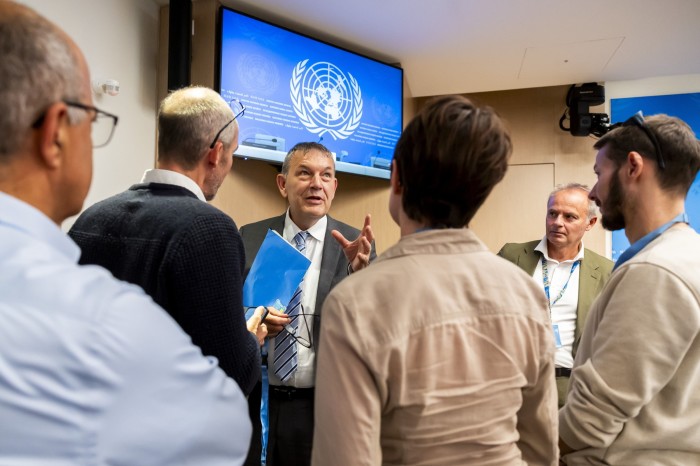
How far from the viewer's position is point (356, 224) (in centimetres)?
436

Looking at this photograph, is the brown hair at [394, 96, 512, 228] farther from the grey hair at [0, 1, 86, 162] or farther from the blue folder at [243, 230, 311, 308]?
the blue folder at [243, 230, 311, 308]

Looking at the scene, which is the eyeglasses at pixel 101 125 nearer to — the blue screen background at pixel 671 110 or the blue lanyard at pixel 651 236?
the blue lanyard at pixel 651 236

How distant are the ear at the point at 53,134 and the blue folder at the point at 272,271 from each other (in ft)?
3.55

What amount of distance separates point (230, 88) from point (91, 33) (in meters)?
0.78

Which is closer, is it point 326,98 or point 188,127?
point 188,127

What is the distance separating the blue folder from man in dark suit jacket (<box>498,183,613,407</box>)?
5.19 ft

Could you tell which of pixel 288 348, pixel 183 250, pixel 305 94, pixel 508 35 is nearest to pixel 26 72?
pixel 183 250

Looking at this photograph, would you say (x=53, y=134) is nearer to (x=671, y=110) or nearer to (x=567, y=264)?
(x=567, y=264)

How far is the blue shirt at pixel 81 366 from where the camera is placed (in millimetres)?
523

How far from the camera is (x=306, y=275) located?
2295 mm

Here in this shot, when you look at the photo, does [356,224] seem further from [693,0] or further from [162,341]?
[162,341]

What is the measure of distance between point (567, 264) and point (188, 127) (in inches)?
90.3

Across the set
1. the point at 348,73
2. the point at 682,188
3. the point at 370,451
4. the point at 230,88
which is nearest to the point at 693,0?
the point at 348,73

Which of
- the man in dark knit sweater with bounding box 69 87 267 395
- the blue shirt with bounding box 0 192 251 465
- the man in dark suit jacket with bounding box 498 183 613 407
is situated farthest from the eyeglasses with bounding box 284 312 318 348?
the blue shirt with bounding box 0 192 251 465
